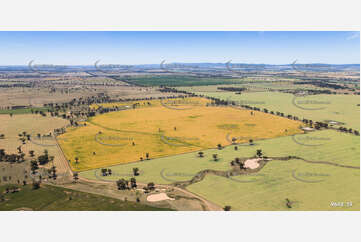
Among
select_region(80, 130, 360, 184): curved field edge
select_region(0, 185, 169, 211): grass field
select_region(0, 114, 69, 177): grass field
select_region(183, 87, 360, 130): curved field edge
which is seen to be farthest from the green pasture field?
select_region(183, 87, 360, 130): curved field edge

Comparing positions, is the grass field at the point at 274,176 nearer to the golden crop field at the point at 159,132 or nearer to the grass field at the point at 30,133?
the golden crop field at the point at 159,132

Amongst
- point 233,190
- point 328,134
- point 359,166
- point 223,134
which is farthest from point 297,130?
point 233,190

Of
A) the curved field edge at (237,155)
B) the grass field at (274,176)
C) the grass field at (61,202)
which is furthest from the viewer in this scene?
the curved field edge at (237,155)

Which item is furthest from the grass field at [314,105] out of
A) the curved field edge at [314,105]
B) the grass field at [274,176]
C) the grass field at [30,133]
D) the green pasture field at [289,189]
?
the grass field at [30,133]

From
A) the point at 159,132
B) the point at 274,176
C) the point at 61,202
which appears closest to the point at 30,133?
the point at 159,132

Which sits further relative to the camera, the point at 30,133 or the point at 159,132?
the point at 30,133

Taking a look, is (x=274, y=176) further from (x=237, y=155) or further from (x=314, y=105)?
(x=314, y=105)
